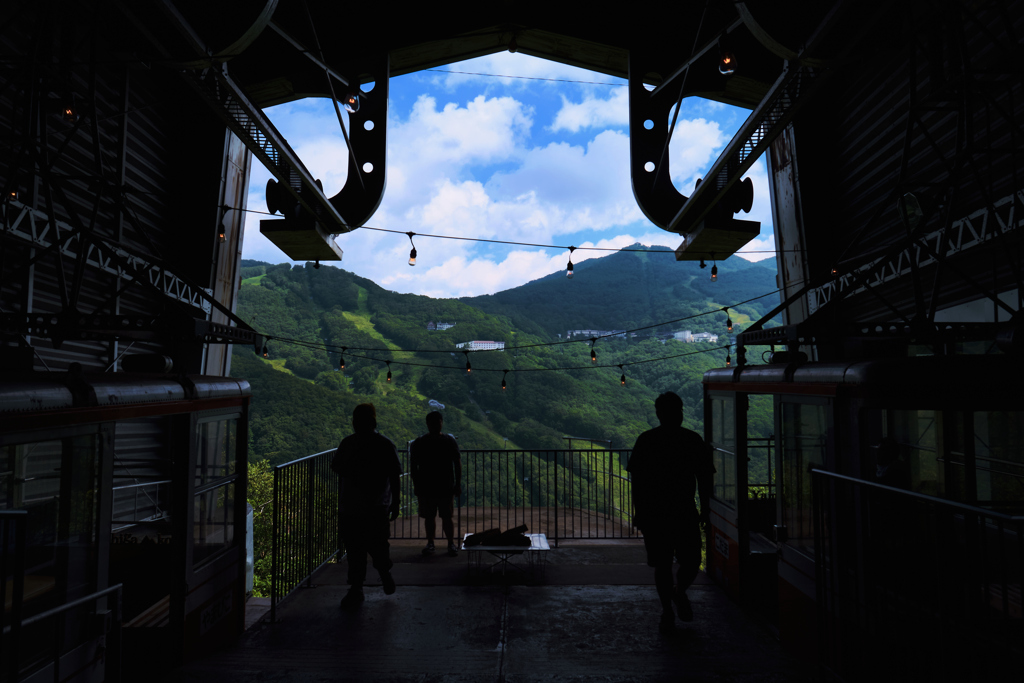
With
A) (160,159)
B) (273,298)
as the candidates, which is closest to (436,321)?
(273,298)

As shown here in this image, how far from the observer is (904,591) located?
3184 mm

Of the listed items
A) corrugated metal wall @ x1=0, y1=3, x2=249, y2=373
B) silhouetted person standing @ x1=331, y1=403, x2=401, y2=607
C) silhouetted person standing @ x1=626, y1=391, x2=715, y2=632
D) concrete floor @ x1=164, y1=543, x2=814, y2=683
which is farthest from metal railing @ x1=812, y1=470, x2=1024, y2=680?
corrugated metal wall @ x1=0, y1=3, x2=249, y2=373

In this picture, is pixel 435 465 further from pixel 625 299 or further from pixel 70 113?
pixel 625 299

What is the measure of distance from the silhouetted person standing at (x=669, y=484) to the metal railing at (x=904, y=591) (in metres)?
0.98

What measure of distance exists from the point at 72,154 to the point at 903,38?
35.3ft

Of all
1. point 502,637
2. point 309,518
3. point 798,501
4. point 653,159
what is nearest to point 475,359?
point 653,159

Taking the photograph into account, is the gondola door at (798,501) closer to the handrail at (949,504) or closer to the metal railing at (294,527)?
the handrail at (949,504)

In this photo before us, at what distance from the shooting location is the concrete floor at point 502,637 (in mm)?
4109

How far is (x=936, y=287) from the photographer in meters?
4.57

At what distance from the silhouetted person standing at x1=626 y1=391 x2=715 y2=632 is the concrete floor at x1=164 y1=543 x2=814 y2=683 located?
2.45 ft

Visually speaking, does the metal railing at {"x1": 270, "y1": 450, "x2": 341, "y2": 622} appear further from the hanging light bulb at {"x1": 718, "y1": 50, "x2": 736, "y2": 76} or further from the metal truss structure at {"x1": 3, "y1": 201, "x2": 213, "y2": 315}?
Result: the hanging light bulb at {"x1": 718, "y1": 50, "x2": 736, "y2": 76}

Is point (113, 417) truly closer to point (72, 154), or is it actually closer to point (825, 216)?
point (72, 154)

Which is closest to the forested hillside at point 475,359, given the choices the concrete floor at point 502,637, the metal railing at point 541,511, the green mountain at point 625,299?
the green mountain at point 625,299

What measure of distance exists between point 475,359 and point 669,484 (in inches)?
2718
